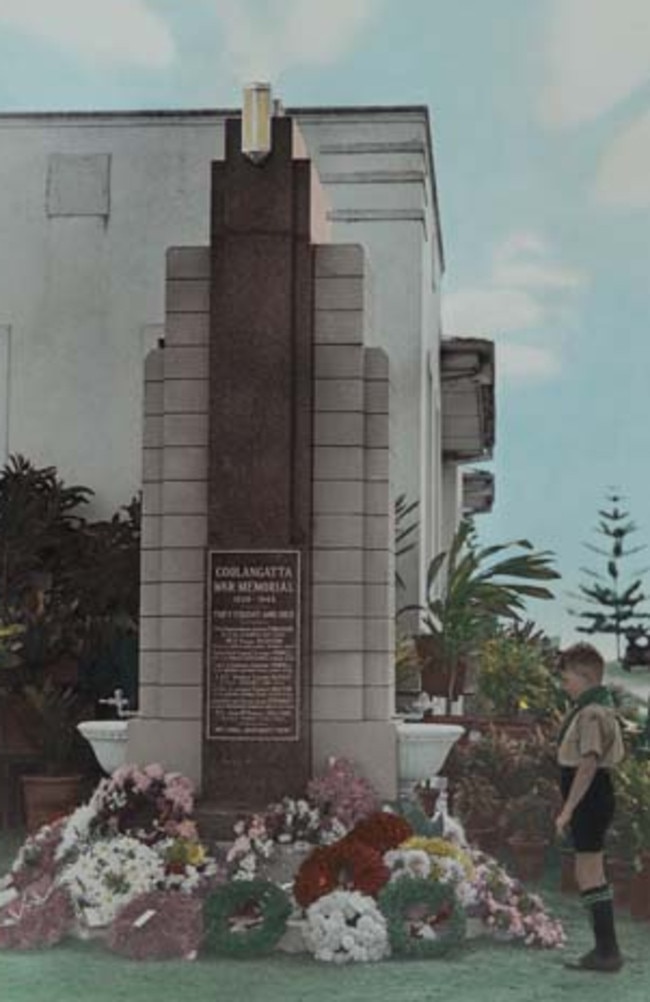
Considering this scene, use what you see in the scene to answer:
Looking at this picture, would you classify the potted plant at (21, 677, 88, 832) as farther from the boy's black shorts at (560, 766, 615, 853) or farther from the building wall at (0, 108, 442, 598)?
the boy's black shorts at (560, 766, 615, 853)

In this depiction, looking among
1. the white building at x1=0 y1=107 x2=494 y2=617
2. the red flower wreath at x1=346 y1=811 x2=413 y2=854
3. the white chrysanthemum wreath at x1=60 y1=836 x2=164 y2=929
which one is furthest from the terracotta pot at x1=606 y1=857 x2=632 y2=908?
the white building at x1=0 y1=107 x2=494 y2=617

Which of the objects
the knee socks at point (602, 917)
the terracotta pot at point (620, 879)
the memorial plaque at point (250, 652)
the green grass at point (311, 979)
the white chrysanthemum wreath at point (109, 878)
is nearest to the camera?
the green grass at point (311, 979)

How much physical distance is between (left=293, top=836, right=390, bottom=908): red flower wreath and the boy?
995 millimetres

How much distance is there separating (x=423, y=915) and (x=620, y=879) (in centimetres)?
196

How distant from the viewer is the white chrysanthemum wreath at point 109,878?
27.2 ft

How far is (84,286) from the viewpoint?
14930mm

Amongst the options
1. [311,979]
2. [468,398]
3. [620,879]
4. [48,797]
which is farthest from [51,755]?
[468,398]

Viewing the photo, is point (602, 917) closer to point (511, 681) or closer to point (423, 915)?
point (423, 915)

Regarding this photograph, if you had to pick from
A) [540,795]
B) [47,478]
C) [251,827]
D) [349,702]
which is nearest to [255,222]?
[349,702]

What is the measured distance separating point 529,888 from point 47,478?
615 centimetres

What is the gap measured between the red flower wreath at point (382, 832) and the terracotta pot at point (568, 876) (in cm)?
169

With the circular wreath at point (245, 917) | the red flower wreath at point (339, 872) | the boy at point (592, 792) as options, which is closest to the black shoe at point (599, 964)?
the boy at point (592, 792)

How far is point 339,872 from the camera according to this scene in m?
8.19

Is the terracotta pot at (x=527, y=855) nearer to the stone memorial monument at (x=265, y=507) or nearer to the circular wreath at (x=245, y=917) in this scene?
the stone memorial monument at (x=265, y=507)
